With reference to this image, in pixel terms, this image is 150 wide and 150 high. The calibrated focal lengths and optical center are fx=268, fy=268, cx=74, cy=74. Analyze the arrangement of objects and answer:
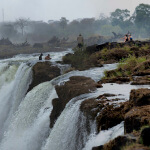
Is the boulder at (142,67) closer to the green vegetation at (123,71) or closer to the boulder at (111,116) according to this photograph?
the green vegetation at (123,71)

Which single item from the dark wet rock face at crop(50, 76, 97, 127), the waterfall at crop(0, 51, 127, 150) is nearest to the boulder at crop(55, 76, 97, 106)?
the dark wet rock face at crop(50, 76, 97, 127)

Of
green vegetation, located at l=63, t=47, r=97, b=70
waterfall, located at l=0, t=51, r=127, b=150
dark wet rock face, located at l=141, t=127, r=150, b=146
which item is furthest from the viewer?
green vegetation, located at l=63, t=47, r=97, b=70

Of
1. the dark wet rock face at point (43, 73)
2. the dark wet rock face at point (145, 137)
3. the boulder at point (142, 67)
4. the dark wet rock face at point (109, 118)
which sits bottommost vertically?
the dark wet rock face at point (43, 73)

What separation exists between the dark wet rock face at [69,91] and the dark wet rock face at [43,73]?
455 cm

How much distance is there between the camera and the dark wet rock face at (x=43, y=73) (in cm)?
1362

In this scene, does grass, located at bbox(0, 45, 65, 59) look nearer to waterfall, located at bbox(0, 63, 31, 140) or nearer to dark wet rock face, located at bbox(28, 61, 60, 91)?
waterfall, located at bbox(0, 63, 31, 140)

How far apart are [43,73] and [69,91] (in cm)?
655

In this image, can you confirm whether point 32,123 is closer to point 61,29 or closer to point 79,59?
point 79,59

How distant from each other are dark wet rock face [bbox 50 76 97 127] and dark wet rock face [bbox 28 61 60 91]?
4.55 meters

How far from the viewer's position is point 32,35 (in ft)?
220

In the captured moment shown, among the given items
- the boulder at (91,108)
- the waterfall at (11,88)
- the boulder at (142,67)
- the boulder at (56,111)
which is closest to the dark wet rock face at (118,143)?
the boulder at (91,108)

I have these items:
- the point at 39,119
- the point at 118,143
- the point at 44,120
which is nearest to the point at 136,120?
the point at 118,143

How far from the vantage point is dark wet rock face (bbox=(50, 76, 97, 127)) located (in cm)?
739

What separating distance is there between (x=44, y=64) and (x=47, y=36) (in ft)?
169
